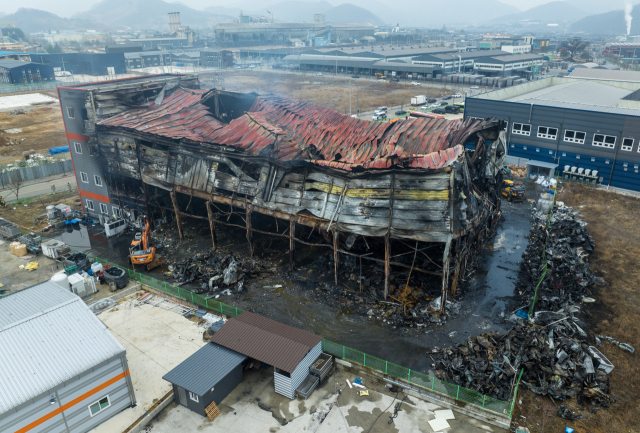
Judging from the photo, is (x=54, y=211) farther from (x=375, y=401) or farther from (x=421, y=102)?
(x=421, y=102)

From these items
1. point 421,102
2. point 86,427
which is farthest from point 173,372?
point 421,102

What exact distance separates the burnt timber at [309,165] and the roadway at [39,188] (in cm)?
1514

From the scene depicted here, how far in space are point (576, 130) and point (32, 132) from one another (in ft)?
264

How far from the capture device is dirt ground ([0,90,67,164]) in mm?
62628

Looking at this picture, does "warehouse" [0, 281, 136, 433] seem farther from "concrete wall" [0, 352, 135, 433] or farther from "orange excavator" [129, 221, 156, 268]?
"orange excavator" [129, 221, 156, 268]

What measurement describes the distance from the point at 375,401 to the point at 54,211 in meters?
34.3

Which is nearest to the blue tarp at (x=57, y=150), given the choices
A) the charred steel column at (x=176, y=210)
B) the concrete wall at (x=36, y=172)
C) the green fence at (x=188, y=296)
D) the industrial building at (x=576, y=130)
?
the concrete wall at (x=36, y=172)

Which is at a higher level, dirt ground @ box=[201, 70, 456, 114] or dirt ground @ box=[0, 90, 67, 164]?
dirt ground @ box=[201, 70, 456, 114]

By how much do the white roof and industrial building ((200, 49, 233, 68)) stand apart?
14373 centimetres

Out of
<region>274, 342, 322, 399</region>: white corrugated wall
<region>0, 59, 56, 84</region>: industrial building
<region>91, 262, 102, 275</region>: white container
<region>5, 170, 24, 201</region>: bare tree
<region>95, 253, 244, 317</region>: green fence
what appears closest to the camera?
<region>274, 342, 322, 399</region>: white corrugated wall

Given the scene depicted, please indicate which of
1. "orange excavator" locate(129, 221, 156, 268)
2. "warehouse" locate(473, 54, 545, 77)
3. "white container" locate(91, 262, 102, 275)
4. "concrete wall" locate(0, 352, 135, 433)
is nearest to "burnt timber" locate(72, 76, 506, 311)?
"orange excavator" locate(129, 221, 156, 268)

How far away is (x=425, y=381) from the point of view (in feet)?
59.0

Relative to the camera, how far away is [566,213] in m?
35.8

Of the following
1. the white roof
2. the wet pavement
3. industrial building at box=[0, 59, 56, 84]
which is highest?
industrial building at box=[0, 59, 56, 84]
